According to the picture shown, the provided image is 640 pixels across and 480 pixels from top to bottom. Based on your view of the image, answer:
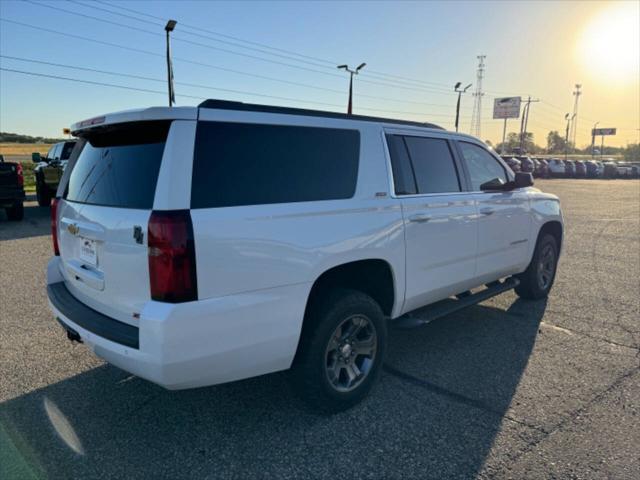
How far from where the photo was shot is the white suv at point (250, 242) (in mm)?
2428

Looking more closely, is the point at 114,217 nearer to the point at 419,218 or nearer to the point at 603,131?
the point at 419,218

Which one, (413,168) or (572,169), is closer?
(413,168)

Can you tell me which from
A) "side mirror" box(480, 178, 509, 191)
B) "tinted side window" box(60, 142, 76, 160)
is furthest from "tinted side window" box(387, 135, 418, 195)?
"tinted side window" box(60, 142, 76, 160)

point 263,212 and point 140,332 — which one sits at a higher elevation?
point 263,212

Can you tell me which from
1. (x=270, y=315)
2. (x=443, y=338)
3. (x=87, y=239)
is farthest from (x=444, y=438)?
(x=87, y=239)

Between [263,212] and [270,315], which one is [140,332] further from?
[263,212]

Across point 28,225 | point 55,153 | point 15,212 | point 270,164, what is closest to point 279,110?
point 270,164

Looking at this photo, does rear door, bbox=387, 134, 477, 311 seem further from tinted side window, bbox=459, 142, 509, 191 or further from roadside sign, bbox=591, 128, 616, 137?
roadside sign, bbox=591, 128, 616, 137

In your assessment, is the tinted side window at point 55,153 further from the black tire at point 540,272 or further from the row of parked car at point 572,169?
the row of parked car at point 572,169

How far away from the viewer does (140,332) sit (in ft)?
8.00

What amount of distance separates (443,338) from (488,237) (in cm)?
107

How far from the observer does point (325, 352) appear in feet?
10.0

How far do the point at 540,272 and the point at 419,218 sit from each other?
9.19 feet

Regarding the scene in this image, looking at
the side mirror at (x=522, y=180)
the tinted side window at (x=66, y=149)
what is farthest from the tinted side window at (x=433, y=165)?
the tinted side window at (x=66, y=149)
